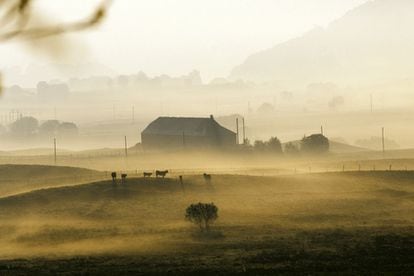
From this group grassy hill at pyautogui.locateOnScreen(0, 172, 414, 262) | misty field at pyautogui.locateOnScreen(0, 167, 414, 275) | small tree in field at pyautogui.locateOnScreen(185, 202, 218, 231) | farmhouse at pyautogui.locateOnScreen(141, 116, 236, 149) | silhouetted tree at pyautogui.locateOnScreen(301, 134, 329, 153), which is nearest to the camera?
misty field at pyautogui.locateOnScreen(0, 167, 414, 275)

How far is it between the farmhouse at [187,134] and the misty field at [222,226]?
116ft

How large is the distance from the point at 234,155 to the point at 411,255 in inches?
2561

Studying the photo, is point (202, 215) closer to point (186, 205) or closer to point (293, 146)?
point (186, 205)

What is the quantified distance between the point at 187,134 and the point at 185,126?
1.95 metres

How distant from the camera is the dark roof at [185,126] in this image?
103 metres

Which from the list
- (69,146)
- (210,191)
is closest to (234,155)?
(210,191)

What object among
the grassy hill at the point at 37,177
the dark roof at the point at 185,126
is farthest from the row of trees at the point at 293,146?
the grassy hill at the point at 37,177

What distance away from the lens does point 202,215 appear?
4778 cm

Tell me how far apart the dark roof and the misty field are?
35671 millimetres


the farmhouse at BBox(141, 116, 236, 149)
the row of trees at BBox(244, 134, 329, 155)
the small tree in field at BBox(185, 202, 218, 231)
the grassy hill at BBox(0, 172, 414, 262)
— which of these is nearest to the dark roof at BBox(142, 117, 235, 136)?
the farmhouse at BBox(141, 116, 236, 149)

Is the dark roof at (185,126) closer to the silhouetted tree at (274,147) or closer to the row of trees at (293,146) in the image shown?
the row of trees at (293,146)

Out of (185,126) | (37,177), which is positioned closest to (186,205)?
(37,177)

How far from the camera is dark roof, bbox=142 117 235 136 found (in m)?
103

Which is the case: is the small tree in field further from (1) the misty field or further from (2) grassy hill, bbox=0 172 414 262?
(1) the misty field
